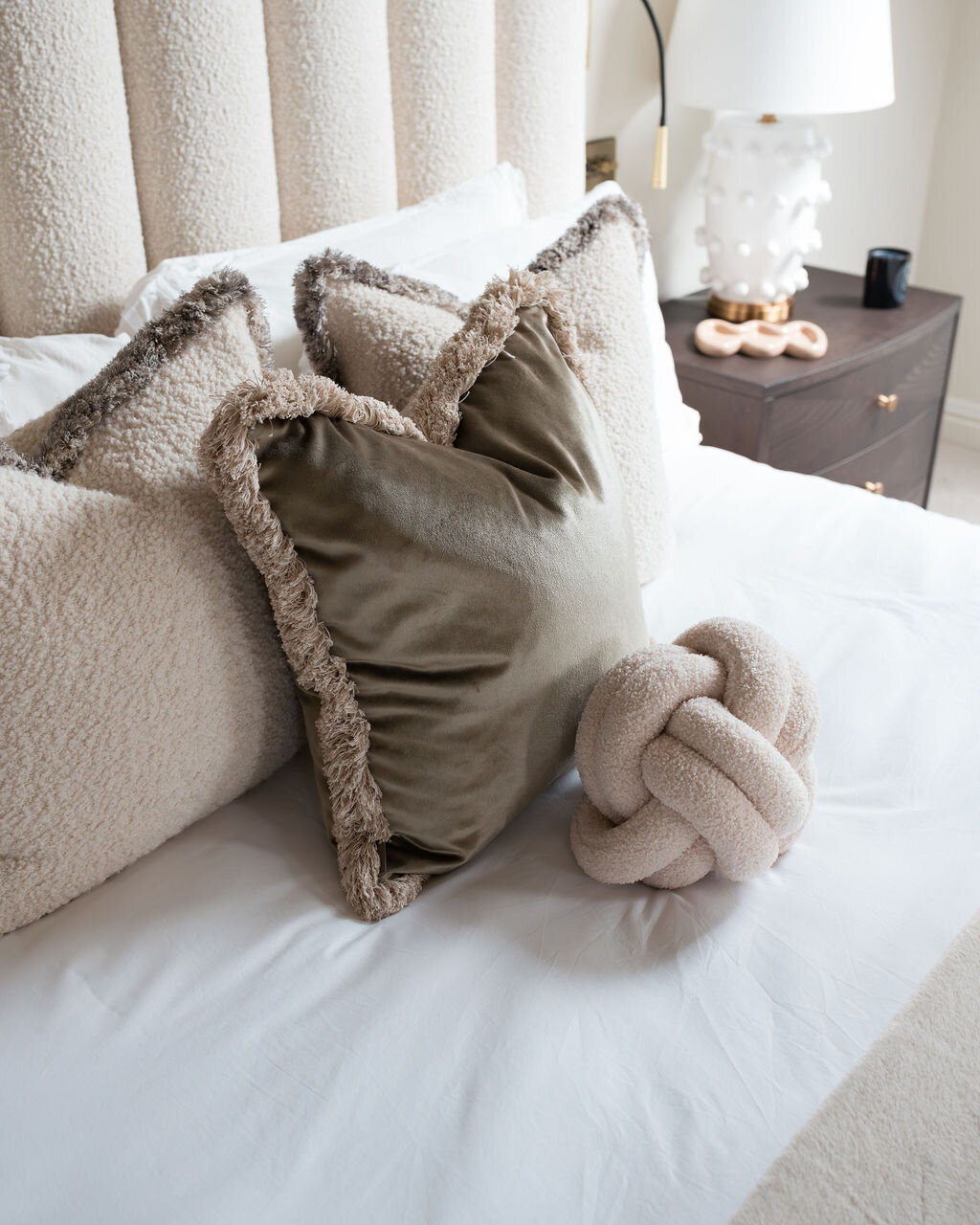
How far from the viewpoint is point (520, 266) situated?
4.24 feet

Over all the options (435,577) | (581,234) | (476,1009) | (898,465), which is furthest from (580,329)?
(898,465)

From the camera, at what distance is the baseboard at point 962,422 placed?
2.94 metres

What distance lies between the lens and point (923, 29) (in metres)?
2.52

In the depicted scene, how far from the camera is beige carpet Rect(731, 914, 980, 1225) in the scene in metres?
0.56

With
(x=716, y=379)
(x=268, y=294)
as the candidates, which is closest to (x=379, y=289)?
(x=268, y=294)

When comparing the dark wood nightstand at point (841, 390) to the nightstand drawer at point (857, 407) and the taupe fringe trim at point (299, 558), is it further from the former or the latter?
the taupe fringe trim at point (299, 558)

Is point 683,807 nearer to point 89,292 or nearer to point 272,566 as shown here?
point 272,566

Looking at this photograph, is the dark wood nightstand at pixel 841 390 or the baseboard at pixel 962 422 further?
the baseboard at pixel 962 422

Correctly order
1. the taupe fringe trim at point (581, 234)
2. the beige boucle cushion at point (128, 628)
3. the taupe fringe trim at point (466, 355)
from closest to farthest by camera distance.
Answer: the beige boucle cushion at point (128, 628), the taupe fringe trim at point (466, 355), the taupe fringe trim at point (581, 234)

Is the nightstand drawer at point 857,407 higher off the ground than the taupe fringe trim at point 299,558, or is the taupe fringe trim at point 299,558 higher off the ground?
the taupe fringe trim at point 299,558

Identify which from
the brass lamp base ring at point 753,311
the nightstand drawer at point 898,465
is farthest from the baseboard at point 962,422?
the brass lamp base ring at point 753,311

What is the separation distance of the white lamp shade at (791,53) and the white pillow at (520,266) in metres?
0.35

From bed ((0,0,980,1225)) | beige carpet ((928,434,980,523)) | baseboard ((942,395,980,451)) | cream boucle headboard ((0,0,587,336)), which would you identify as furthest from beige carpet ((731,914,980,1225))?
baseboard ((942,395,980,451))

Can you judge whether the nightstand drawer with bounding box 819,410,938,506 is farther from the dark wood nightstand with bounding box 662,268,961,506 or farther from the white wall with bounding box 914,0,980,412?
the white wall with bounding box 914,0,980,412
